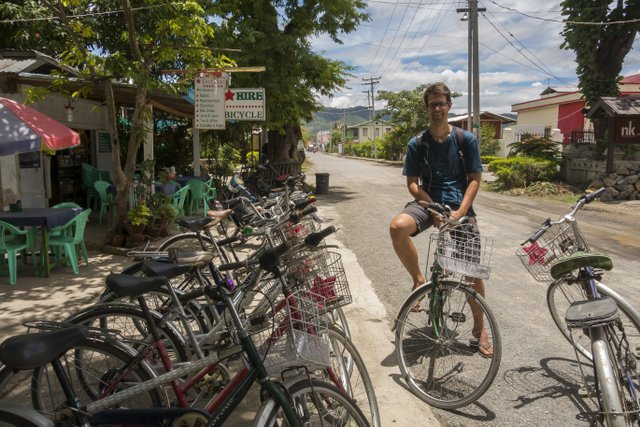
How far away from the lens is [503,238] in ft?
29.8

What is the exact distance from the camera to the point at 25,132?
5293 mm

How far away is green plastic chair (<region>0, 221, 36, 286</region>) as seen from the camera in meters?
5.84

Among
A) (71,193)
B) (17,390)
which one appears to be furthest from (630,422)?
(71,193)

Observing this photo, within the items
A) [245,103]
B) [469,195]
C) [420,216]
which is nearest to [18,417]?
[420,216]

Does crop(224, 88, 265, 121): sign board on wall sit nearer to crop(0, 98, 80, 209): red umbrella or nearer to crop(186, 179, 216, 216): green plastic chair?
crop(186, 179, 216, 216): green plastic chair

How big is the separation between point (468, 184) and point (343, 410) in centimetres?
228

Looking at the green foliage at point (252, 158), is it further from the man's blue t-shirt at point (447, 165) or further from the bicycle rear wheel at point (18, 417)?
the bicycle rear wheel at point (18, 417)

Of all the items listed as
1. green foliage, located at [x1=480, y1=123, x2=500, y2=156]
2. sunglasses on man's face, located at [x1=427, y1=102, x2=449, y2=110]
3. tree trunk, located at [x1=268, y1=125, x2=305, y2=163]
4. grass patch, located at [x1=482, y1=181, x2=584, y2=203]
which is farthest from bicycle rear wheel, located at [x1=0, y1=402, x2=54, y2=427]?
green foliage, located at [x1=480, y1=123, x2=500, y2=156]

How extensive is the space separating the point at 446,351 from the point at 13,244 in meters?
5.44

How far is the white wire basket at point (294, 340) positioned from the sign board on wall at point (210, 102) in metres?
7.18

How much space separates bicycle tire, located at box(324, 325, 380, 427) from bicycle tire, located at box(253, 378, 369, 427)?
0.29 metres

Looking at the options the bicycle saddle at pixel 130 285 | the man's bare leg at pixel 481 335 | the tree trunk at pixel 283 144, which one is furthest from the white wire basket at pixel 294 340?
the tree trunk at pixel 283 144

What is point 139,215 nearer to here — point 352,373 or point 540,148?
point 352,373

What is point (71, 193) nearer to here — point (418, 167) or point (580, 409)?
point (418, 167)
